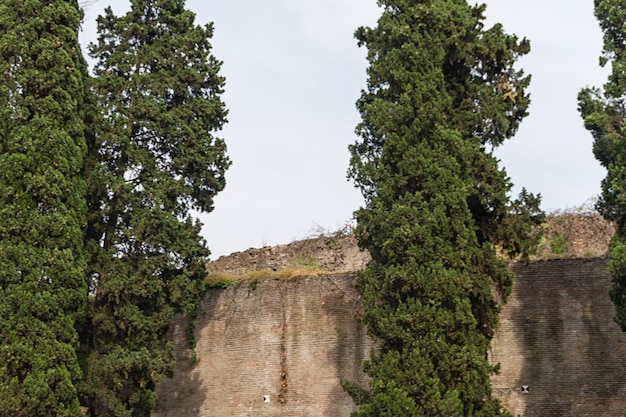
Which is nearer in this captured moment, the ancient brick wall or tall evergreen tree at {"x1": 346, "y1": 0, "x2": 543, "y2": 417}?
tall evergreen tree at {"x1": 346, "y1": 0, "x2": 543, "y2": 417}

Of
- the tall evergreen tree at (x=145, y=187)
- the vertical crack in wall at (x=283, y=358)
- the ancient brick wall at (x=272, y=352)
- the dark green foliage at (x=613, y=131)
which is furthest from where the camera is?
the vertical crack in wall at (x=283, y=358)

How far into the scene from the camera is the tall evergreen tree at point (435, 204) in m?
13.3

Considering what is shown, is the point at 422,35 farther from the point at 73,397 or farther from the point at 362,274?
the point at 73,397

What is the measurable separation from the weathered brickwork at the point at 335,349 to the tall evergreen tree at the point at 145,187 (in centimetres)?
118

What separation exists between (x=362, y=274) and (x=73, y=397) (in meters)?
4.66

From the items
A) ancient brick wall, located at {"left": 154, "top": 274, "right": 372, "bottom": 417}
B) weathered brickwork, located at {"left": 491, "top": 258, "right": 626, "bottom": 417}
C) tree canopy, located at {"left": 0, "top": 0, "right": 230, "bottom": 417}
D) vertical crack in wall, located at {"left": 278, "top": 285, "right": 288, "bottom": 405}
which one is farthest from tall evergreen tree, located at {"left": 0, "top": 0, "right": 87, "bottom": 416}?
weathered brickwork, located at {"left": 491, "top": 258, "right": 626, "bottom": 417}

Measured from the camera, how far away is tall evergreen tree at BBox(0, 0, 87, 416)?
13703mm

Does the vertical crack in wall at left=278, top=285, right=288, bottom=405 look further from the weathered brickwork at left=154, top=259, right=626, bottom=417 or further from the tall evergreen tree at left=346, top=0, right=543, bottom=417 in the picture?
the tall evergreen tree at left=346, top=0, right=543, bottom=417

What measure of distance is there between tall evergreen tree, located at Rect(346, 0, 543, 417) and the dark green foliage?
1359mm

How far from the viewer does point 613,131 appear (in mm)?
13961

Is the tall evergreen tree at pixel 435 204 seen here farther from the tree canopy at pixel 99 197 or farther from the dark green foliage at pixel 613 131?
the tree canopy at pixel 99 197

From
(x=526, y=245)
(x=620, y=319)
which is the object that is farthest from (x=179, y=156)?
(x=620, y=319)

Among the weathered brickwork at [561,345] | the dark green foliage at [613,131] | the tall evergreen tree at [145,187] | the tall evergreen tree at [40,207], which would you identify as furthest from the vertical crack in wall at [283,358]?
the dark green foliage at [613,131]

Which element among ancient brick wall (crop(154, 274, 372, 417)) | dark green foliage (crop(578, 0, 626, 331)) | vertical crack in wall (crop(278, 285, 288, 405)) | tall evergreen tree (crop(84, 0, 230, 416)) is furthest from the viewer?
vertical crack in wall (crop(278, 285, 288, 405))
